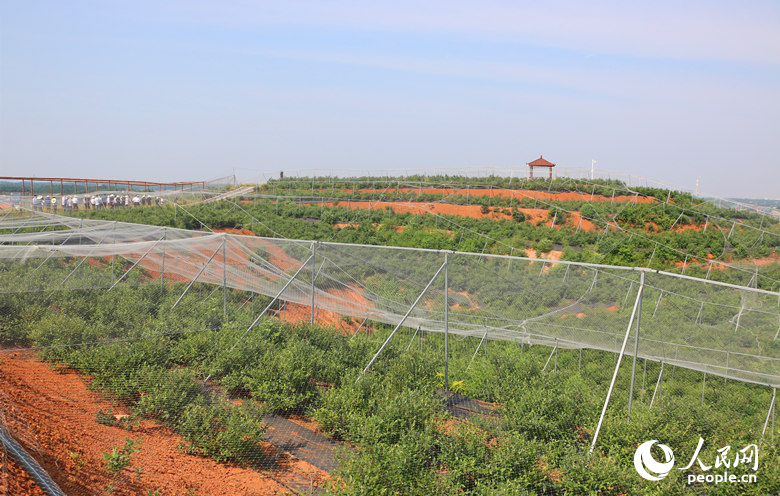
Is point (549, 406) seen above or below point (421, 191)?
below

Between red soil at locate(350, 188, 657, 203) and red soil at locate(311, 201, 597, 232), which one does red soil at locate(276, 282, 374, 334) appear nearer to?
red soil at locate(311, 201, 597, 232)

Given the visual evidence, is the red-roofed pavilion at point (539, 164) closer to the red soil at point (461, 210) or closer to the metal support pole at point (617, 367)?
the red soil at point (461, 210)

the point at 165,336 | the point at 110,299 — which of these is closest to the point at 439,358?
the point at 165,336

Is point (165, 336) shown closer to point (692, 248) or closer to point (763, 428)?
point (763, 428)

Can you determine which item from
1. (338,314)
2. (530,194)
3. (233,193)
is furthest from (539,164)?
(338,314)

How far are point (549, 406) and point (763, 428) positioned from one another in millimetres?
2386

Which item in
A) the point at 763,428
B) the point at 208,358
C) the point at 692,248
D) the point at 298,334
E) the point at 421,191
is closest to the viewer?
the point at 763,428

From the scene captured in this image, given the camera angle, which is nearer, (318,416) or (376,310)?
(318,416)

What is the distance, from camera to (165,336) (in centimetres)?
880

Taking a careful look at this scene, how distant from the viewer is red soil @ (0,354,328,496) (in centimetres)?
503

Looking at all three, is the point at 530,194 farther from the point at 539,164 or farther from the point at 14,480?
the point at 14,480

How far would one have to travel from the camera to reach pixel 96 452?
5.56 meters

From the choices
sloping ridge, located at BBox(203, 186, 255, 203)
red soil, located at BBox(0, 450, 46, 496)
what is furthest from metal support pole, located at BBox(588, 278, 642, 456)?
sloping ridge, located at BBox(203, 186, 255, 203)

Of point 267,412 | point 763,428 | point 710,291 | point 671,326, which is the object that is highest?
point 710,291
